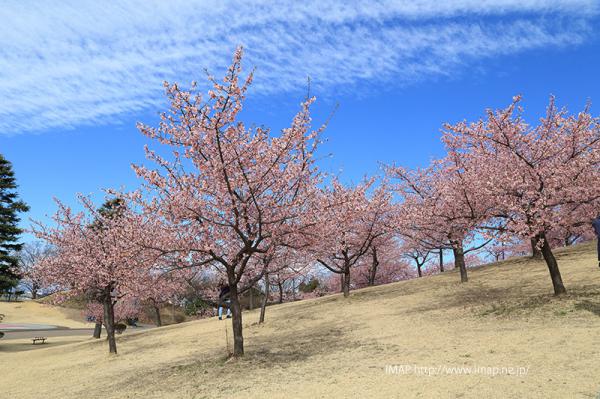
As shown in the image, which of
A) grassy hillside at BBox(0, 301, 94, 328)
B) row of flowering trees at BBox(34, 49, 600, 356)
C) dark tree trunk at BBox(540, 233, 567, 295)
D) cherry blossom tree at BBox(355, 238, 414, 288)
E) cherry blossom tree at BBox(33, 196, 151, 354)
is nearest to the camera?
row of flowering trees at BBox(34, 49, 600, 356)

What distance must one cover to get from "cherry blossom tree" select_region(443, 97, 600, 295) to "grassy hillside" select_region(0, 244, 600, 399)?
242cm

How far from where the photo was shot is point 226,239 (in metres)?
10.8

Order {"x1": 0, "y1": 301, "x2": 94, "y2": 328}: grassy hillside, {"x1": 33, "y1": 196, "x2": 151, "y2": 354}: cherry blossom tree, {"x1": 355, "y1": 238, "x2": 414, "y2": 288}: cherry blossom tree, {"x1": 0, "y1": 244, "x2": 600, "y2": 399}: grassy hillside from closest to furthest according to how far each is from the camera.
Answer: {"x1": 0, "y1": 244, "x2": 600, "y2": 399}: grassy hillside → {"x1": 33, "y1": 196, "x2": 151, "y2": 354}: cherry blossom tree → {"x1": 355, "y1": 238, "x2": 414, "y2": 288}: cherry blossom tree → {"x1": 0, "y1": 301, "x2": 94, "y2": 328}: grassy hillside

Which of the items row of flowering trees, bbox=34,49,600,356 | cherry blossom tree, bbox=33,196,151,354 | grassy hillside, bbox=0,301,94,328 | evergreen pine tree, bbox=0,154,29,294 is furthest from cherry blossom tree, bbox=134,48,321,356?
grassy hillside, bbox=0,301,94,328

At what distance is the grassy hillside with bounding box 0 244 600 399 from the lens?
6.86 meters

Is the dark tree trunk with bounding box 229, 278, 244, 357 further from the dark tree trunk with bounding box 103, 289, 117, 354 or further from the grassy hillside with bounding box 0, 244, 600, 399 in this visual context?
the dark tree trunk with bounding box 103, 289, 117, 354

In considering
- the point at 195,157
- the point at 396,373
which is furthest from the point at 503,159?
the point at 195,157

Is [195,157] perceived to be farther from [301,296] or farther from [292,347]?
[301,296]

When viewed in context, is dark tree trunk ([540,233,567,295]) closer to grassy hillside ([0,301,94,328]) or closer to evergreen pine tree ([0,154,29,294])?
evergreen pine tree ([0,154,29,294])

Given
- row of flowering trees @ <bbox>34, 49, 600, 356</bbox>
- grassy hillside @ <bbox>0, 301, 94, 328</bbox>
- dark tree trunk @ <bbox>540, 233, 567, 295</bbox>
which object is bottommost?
grassy hillside @ <bbox>0, 301, 94, 328</bbox>

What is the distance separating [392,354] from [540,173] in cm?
696

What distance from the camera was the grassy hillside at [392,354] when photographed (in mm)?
6857

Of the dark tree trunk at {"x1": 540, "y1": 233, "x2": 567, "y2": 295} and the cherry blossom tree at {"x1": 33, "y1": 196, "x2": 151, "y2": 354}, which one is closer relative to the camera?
the dark tree trunk at {"x1": 540, "y1": 233, "x2": 567, "y2": 295}

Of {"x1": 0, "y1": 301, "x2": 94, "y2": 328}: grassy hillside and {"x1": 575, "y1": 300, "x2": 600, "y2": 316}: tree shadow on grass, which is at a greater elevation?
{"x1": 575, "y1": 300, "x2": 600, "y2": 316}: tree shadow on grass
